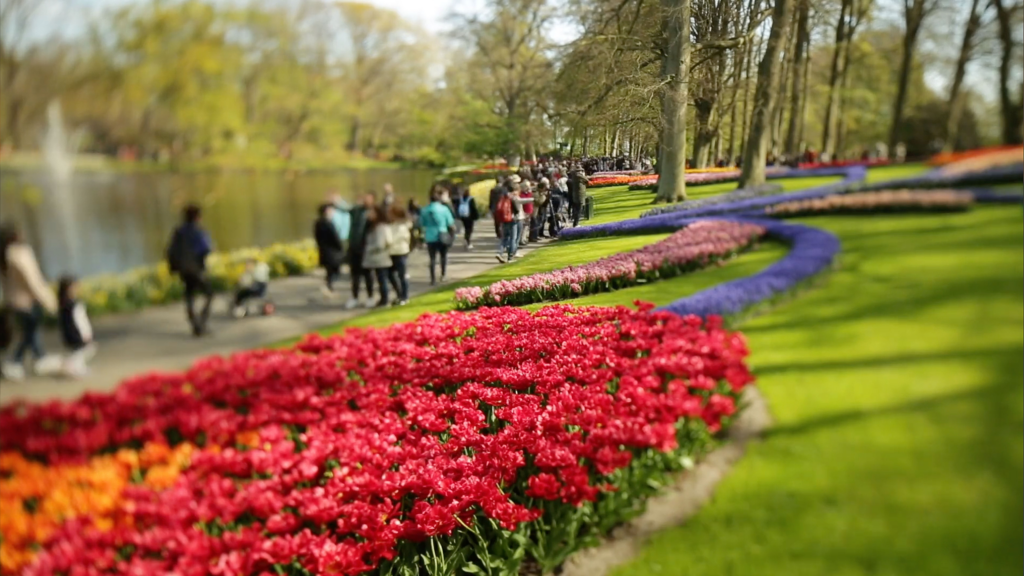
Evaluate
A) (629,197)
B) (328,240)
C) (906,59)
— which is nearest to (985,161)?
(906,59)

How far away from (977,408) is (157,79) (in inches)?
90.3

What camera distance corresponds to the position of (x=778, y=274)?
176cm

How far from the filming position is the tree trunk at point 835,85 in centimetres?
208

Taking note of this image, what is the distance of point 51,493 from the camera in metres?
1.76

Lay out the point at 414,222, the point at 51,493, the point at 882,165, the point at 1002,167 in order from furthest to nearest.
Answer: the point at 414,222, the point at 882,165, the point at 51,493, the point at 1002,167

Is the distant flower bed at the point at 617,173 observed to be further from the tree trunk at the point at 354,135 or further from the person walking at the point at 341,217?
the person walking at the point at 341,217

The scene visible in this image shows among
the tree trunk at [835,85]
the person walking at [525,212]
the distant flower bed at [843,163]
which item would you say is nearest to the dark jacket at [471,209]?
the person walking at [525,212]

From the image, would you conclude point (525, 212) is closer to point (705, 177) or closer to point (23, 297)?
point (705, 177)

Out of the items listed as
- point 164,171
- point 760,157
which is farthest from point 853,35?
point 164,171

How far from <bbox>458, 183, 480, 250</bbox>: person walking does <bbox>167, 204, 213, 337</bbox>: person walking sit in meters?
1.33

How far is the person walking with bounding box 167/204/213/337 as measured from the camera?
1719 millimetres

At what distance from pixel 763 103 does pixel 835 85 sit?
388 millimetres

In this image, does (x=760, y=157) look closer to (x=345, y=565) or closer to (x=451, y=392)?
(x=451, y=392)

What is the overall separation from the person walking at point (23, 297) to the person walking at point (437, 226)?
1594mm
